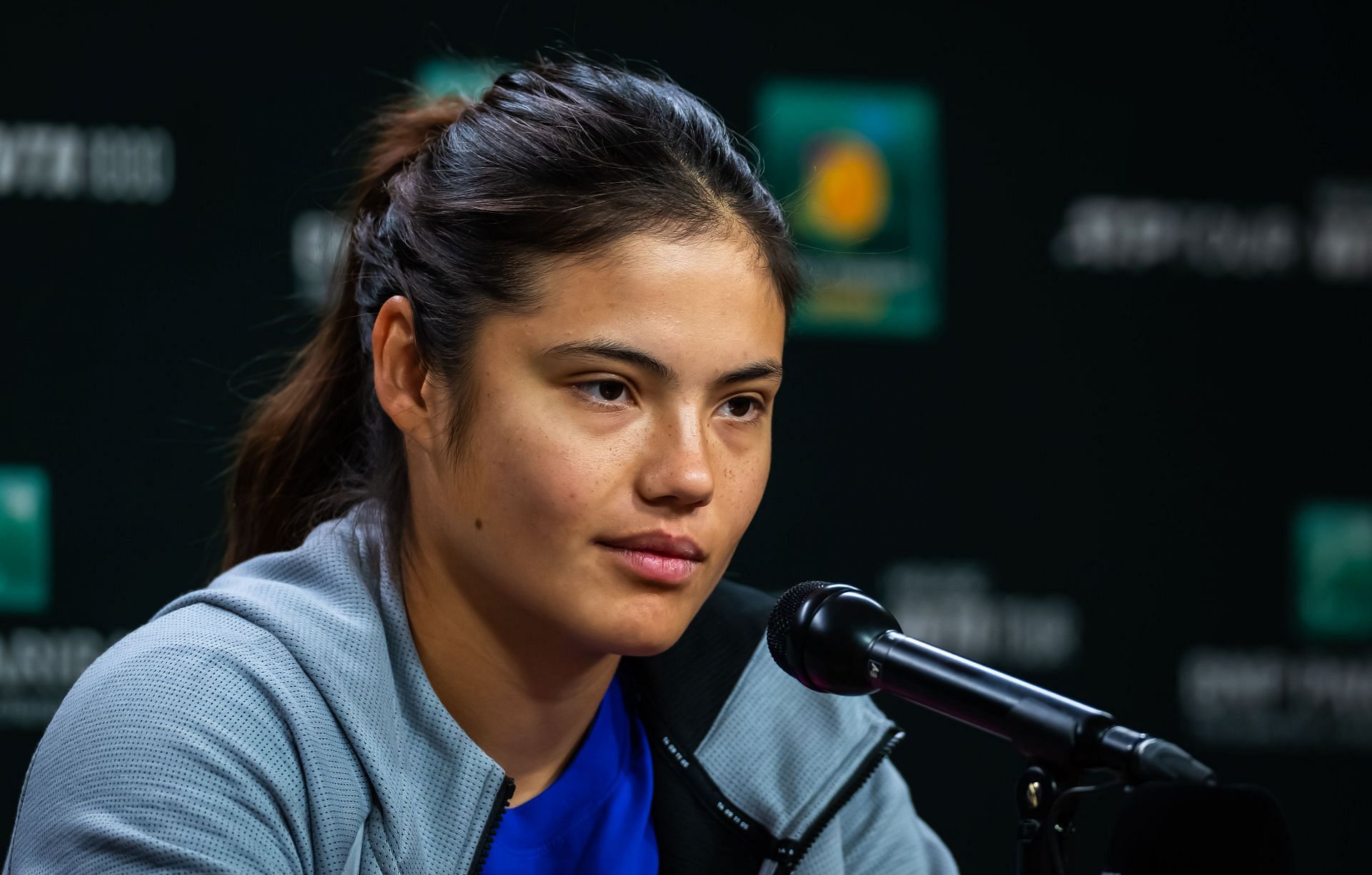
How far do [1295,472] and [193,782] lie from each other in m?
2.14

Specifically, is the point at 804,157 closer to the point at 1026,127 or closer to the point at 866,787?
the point at 1026,127

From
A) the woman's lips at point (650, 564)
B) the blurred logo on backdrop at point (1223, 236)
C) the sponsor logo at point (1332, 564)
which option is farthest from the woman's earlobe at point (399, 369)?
the sponsor logo at point (1332, 564)

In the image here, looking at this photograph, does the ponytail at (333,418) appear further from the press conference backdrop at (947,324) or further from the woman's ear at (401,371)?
the press conference backdrop at (947,324)

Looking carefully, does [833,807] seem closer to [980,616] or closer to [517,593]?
[517,593]

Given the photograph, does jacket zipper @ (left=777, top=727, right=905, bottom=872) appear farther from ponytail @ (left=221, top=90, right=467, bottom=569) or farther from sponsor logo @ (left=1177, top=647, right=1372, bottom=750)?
sponsor logo @ (left=1177, top=647, right=1372, bottom=750)

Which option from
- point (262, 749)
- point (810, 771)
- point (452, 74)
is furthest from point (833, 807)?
point (452, 74)

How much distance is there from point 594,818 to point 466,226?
598 mm

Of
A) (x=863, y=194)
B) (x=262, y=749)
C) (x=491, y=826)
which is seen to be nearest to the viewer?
(x=262, y=749)

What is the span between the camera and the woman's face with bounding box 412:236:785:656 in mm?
1285

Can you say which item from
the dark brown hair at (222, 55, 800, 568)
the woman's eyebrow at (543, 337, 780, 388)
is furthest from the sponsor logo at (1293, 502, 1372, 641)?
the woman's eyebrow at (543, 337, 780, 388)

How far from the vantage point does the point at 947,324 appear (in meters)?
2.57

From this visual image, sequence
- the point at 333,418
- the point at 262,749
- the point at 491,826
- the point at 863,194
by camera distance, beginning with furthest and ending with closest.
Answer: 1. the point at 863,194
2. the point at 333,418
3. the point at 491,826
4. the point at 262,749

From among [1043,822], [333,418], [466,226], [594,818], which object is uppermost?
[466,226]

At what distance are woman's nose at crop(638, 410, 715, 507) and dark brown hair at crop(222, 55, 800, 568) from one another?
0.57ft
